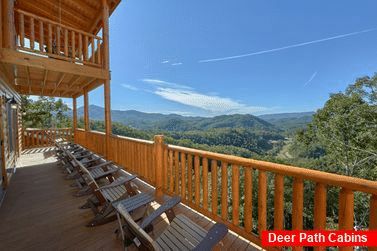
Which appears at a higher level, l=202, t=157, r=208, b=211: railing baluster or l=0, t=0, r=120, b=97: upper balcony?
l=0, t=0, r=120, b=97: upper balcony

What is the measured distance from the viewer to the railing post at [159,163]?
3.43 meters

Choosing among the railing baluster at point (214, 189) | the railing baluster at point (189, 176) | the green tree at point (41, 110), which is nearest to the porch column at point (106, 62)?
the railing baluster at point (189, 176)

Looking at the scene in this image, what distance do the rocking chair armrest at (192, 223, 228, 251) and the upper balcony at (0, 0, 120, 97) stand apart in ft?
17.4

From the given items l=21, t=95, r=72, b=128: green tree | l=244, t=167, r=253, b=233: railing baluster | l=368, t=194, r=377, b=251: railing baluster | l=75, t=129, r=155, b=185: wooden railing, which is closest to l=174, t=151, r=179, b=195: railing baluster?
l=75, t=129, r=155, b=185: wooden railing

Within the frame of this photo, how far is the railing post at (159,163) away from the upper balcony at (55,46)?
3.48 m

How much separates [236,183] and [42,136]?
41.1 feet

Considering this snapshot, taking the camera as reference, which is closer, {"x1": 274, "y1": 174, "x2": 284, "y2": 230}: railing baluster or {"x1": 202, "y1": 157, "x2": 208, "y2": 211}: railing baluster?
{"x1": 274, "y1": 174, "x2": 284, "y2": 230}: railing baluster

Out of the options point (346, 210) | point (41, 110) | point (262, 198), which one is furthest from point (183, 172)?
point (41, 110)

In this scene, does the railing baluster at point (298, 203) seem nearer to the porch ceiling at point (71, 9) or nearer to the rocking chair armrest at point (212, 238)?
the rocking chair armrest at point (212, 238)

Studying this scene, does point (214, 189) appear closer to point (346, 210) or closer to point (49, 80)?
point (346, 210)

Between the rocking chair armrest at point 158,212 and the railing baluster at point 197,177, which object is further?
the railing baluster at point 197,177

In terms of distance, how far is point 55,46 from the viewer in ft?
16.8

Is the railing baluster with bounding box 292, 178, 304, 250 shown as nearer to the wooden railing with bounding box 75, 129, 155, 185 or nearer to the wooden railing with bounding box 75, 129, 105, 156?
the wooden railing with bounding box 75, 129, 155, 185

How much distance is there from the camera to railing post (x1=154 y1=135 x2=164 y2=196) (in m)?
3.43
